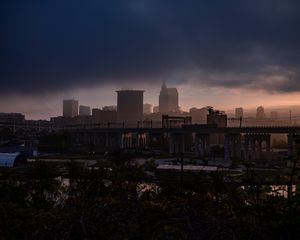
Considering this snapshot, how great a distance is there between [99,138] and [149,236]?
16778 centimetres

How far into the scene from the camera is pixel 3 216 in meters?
10.5

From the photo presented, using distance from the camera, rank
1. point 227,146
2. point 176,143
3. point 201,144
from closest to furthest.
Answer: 1. point 227,146
2. point 201,144
3. point 176,143

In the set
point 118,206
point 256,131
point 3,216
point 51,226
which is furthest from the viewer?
point 256,131

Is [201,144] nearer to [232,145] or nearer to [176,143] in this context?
[176,143]

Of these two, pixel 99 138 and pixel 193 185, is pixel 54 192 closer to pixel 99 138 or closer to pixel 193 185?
pixel 193 185

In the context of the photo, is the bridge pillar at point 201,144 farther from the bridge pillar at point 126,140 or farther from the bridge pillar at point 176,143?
the bridge pillar at point 126,140

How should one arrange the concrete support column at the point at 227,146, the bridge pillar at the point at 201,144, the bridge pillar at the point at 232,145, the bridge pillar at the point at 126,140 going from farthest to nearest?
the bridge pillar at the point at 126,140 < the bridge pillar at the point at 201,144 < the bridge pillar at the point at 232,145 < the concrete support column at the point at 227,146

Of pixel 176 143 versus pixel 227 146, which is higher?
pixel 176 143

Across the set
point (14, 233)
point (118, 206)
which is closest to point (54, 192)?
point (14, 233)

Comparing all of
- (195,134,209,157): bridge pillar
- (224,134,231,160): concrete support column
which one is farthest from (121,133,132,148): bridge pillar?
(224,134,231,160): concrete support column

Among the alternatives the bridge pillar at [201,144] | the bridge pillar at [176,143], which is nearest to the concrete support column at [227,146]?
the bridge pillar at [201,144]

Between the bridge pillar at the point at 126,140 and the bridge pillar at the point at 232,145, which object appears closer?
the bridge pillar at the point at 232,145

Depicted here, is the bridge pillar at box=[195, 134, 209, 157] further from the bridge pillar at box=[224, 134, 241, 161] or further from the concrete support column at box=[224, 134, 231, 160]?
the bridge pillar at box=[224, 134, 241, 161]

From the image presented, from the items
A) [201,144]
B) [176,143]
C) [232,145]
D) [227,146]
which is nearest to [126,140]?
[176,143]
